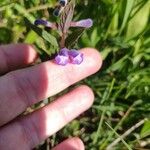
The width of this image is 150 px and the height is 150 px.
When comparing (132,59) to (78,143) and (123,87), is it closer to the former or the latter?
(123,87)

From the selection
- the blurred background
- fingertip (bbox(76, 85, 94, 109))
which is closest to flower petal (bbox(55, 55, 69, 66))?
fingertip (bbox(76, 85, 94, 109))

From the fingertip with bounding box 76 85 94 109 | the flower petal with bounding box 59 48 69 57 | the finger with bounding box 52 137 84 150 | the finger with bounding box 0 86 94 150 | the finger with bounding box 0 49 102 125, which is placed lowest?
the finger with bounding box 52 137 84 150

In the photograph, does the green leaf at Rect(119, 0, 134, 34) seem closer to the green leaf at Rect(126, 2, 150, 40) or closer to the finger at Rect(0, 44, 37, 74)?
the green leaf at Rect(126, 2, 150, 40)

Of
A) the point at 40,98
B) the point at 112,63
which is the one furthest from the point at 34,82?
the point at 112,63

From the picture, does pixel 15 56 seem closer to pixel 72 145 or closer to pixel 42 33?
pixel 42 33

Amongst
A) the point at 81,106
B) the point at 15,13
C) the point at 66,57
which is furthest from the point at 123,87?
the point at 15,13

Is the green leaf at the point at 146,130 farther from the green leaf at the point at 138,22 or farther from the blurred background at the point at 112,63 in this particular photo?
the green leaf at the point at 138,22

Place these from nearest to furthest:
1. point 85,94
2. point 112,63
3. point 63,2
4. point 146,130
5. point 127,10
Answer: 1. point 63,2
2. point 85,94
3. point 146,130
4. point 127,10
5. point 112,63
